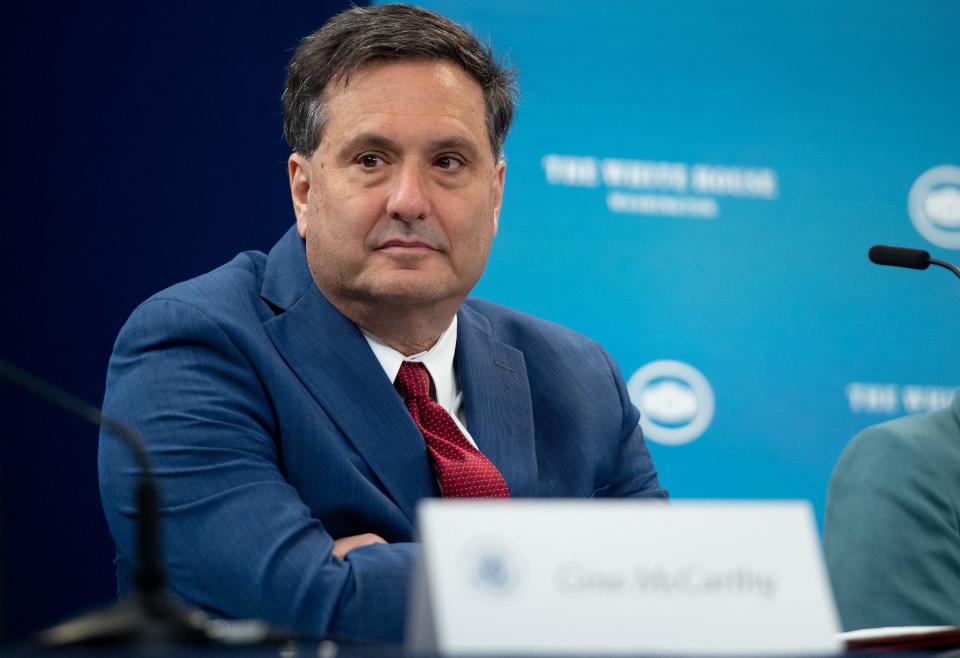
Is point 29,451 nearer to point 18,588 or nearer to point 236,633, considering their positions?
point 18,588

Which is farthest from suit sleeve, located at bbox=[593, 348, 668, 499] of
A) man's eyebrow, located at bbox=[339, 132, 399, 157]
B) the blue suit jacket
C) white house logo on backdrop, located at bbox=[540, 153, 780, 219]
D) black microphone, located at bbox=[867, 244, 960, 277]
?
white house logo on backdrop, located at bbox=[540, 153, 780, 219]

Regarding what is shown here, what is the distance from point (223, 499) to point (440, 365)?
Answer: 2.25 ft

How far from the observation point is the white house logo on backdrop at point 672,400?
371cm

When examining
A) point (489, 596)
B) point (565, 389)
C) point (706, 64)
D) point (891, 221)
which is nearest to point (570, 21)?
point (706, 64)

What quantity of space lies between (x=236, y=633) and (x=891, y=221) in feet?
10.8

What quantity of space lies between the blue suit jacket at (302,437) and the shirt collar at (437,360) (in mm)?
28

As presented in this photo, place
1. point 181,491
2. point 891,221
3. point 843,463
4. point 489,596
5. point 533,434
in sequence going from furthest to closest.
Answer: point 891,221
point 843,463
point 533,434
point 181,491
point 489,596

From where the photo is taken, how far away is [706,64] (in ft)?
13.0

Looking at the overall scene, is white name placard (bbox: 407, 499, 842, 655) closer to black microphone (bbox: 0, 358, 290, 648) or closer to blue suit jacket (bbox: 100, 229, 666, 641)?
black microphone (bbox: 0, 358, 290, 648)

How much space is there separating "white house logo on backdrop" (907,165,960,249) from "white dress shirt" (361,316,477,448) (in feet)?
6.41

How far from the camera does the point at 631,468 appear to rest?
279cm

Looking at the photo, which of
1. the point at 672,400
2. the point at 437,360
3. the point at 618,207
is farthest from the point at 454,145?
the point at 672,400

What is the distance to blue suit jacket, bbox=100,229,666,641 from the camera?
2.04 metres

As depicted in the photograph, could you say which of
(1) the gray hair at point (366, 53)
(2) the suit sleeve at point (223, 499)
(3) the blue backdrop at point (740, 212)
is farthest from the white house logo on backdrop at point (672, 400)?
(2) the suit sleeve at point (223, 499)
